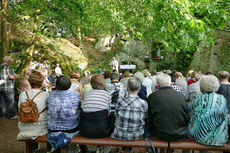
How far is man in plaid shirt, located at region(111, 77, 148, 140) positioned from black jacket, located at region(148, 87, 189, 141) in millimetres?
190

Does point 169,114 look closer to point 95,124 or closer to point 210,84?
point 210,84

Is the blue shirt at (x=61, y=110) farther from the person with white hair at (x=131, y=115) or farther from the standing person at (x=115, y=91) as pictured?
the standing person at (x=115, y=91)

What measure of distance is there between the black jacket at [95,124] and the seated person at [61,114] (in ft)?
0.67

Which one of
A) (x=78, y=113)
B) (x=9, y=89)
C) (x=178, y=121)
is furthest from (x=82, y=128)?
(x=9, y=89)

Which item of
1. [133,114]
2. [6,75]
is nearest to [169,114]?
[133,114]

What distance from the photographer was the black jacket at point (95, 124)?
259cm

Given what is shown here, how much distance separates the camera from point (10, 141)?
3.93 meters

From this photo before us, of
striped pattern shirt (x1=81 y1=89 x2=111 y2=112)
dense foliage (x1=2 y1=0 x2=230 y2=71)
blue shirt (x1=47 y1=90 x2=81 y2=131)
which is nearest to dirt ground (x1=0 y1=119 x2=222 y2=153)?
blue shirt (x1=47 y1=90 x2=81 y2=131)

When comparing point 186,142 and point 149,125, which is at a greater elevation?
point 149,125

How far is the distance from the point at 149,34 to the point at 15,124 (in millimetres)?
6184

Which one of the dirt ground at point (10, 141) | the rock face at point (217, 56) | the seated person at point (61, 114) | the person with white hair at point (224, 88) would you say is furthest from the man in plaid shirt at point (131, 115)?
the rock face at point (217, 56)

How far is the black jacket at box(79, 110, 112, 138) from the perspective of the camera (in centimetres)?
259

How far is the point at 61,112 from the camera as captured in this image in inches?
102

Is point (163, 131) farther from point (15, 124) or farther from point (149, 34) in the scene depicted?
point (149, 34)
